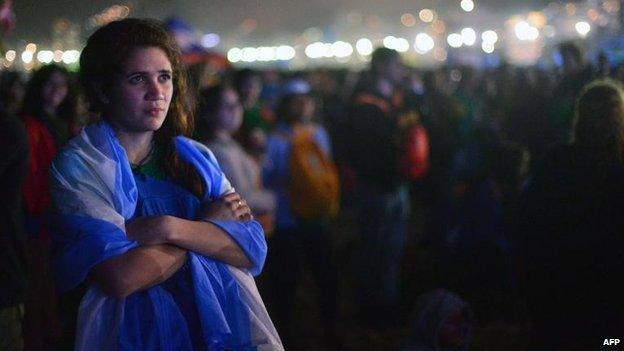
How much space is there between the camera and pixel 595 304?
415cm

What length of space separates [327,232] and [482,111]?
665 centimetres

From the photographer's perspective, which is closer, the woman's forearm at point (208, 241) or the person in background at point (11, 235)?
the woman's forearm at point (208, 241)

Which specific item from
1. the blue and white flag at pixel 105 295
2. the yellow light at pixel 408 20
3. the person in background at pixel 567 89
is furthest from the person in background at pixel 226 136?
the yellow light at pixel 408 20

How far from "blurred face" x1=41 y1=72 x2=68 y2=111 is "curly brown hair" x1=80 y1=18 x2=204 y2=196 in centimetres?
472

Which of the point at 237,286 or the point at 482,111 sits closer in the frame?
the point at 237,286

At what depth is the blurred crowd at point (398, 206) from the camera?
13.5 ft

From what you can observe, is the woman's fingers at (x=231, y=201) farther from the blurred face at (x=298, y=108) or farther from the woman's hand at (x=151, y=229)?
the blurred face at (x=298, y=108)

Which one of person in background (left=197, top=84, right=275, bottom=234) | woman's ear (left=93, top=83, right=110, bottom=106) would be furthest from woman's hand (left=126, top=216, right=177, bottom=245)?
person in background (left=197, top=84, right=275, bottom=234)

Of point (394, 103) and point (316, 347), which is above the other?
point (394, 103)

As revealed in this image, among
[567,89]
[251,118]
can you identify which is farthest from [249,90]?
[567,89]

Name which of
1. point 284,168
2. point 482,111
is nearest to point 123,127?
point 284,168

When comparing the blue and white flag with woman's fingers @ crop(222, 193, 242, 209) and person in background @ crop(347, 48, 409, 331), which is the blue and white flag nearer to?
woman's fingers @ crop(222, 193, 242, 209)

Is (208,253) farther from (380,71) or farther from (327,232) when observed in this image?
(380,71)

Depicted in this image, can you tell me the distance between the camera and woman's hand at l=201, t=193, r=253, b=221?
2660mm
